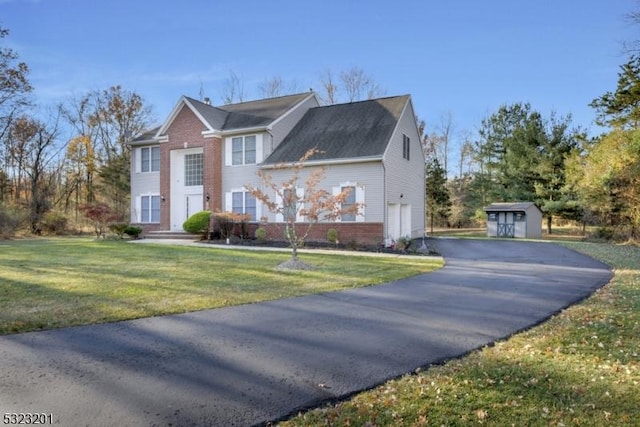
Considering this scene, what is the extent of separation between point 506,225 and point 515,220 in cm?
69

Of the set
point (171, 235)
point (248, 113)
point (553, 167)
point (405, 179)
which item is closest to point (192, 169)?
point (171, 235)

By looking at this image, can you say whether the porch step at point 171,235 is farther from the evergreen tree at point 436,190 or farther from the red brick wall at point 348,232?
the evergreen tree at point 436,190

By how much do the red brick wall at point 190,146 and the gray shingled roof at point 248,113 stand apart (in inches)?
26.6

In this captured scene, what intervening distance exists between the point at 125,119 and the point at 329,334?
39.3 metres

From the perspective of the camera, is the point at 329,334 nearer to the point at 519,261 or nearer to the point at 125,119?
the point at 519,261

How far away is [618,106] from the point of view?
14492mm

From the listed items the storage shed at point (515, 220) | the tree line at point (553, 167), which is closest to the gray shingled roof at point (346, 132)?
the tree line at point (553, 167)

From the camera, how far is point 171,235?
22.8 meters

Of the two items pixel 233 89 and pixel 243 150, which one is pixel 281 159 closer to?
pixel 243 150

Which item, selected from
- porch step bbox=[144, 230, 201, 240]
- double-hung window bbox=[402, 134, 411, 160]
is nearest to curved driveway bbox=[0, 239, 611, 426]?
double-hung window bbox=[402, 134, 411, 160]

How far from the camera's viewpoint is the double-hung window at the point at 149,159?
25531 mm

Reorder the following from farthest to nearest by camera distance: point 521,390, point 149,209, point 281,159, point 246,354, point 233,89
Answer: point 233,89 < point 149,209 < point 281,159 < point 246,354 < point 521,390

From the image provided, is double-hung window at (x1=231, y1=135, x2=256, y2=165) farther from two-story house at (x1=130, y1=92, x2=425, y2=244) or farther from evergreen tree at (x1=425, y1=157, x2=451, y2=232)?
evergreen tree at (x1=425, y1=157, x2=451, y2=232)

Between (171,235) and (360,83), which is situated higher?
(360,83)
